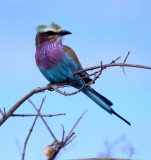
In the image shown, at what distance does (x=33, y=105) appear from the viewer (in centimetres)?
359

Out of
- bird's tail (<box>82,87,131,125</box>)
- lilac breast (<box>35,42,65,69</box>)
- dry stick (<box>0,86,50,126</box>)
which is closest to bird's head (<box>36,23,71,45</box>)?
lilac breast (<box>35,42,65,69</box>)

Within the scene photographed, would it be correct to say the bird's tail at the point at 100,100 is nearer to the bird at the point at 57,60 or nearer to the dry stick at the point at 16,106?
the bird at the point at 57,60

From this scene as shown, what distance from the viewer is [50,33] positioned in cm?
517

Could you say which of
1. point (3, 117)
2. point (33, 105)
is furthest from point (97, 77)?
point (3, 117)

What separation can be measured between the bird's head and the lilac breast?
0.77ft

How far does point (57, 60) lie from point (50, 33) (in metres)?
0.63

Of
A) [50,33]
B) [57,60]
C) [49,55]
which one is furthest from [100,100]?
[50,33]

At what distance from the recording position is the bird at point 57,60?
474cm

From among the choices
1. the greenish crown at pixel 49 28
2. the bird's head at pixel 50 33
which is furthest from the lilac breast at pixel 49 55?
the greenish crown at pixel 49 28

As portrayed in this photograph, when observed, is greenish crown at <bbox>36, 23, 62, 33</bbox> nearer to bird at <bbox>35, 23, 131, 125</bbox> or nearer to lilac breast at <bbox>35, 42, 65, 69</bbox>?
bird at <bbox>35, 23, 131, 125</bbox>

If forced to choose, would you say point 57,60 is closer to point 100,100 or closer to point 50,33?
point 50,33

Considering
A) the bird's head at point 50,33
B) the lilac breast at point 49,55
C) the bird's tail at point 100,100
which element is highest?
the bird's head at point 50,33

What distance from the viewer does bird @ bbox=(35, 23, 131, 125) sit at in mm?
4738

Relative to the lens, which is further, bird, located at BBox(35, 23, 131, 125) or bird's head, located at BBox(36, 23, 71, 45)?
bird's head, located at BBox(36, 23, 71, 45)
